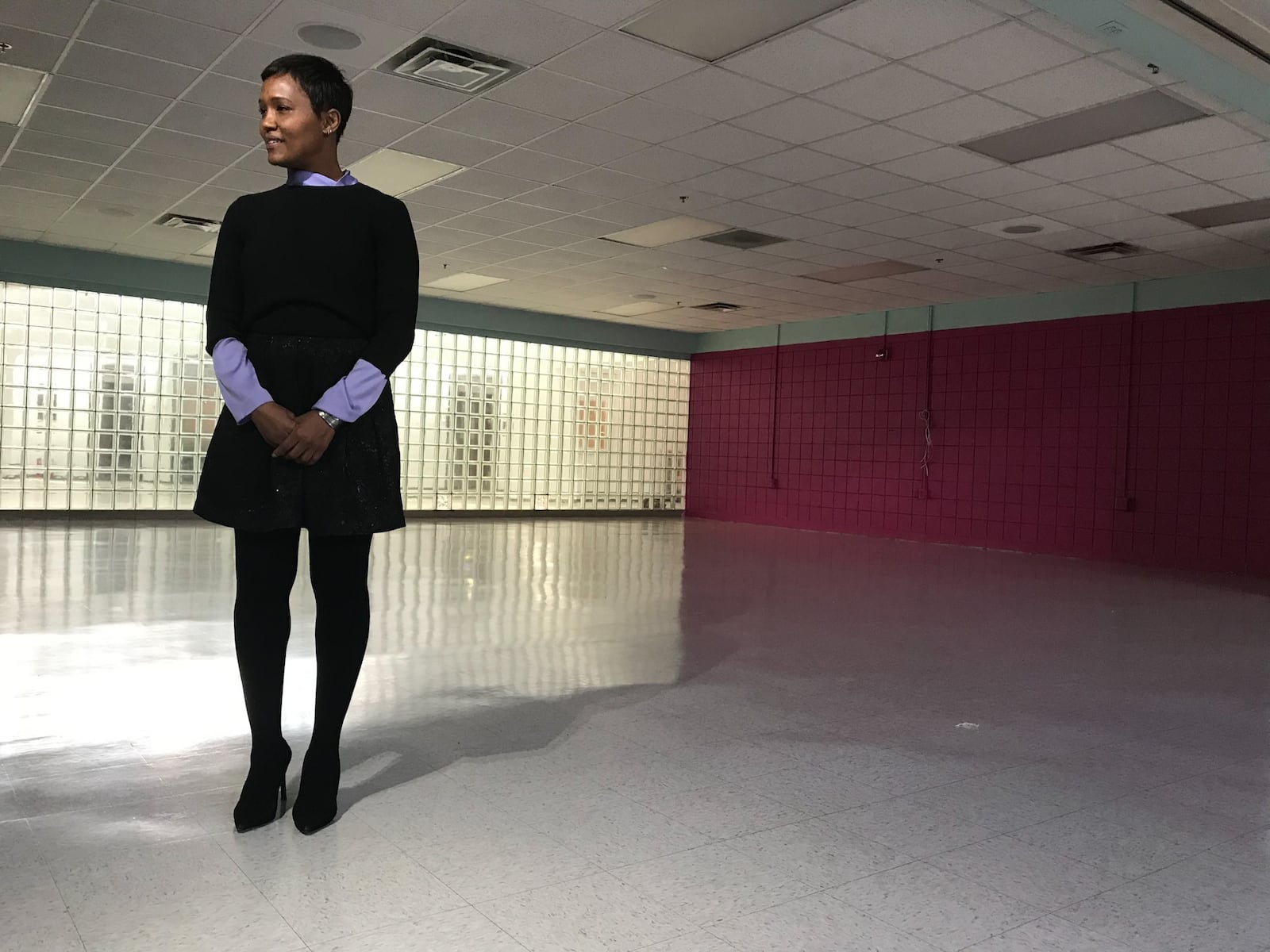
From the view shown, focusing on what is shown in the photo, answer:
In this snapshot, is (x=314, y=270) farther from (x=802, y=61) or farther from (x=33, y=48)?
(x=33, y=48)

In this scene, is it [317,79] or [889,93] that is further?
[889,93]

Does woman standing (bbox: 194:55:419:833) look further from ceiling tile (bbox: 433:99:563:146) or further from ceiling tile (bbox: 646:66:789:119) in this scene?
ceiling tile (bbox: 433:99:563:146)

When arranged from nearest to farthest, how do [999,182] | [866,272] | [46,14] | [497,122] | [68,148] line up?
[46,14] < [497,122] < [999,182] < [68,148] < [866,272]

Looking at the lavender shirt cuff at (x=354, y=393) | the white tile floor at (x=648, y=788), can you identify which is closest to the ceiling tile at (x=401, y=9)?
the white tile floor at (x=648, y=788)

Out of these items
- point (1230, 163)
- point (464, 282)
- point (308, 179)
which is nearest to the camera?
point (308, 179)

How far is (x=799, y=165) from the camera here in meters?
6.49

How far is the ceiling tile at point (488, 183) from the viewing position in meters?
7.05

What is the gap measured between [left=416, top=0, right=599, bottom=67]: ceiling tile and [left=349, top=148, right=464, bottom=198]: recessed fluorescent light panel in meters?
1.90

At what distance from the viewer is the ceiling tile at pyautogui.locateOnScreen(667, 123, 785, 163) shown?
235 inches

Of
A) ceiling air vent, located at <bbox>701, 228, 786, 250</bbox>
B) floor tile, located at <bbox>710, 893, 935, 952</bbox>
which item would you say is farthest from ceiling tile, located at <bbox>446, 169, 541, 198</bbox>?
floor tile, located at <bbox>710, 893, 935, 952</bbox>

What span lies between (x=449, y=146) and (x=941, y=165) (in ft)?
10.2

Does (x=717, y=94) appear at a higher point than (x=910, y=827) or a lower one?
higher

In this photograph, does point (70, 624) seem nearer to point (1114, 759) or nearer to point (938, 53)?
point (1114, 759)

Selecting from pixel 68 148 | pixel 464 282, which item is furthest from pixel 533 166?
pixel 464 282
